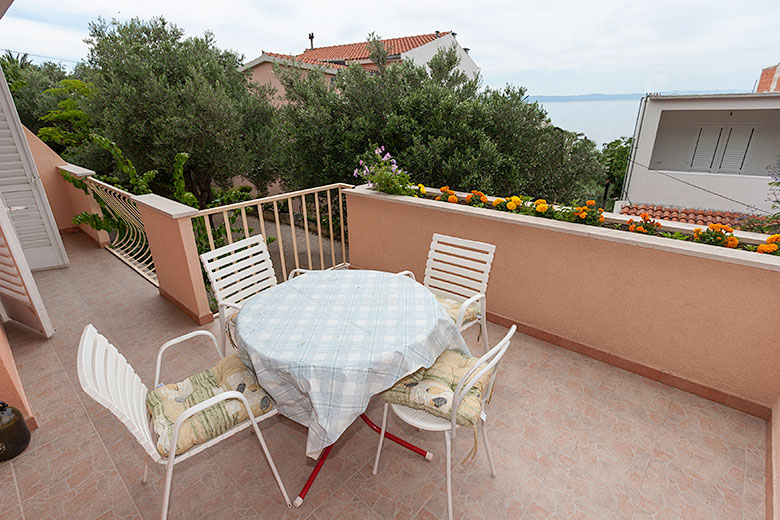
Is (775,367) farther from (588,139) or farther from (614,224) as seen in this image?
(588,139)

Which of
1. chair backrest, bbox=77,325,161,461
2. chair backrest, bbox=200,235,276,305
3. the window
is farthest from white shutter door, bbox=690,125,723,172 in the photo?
chair backrest, bbox=77,325,161,461

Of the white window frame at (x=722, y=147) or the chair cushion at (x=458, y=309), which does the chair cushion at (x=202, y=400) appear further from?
the white window frame at (x=722, y=147)

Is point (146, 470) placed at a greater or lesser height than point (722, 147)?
lesser

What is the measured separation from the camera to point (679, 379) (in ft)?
7.89

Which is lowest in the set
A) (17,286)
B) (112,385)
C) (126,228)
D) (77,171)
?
(126,228)

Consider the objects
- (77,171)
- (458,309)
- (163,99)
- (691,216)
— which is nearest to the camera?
(458,309)

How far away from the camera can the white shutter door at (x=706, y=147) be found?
1096 centimetres

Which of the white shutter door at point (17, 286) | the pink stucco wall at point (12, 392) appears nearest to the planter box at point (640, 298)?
the pink stucco wall at point (12, 392)

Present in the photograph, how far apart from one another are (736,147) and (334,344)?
14812 millimetres

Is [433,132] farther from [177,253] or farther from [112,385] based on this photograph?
[112,385]

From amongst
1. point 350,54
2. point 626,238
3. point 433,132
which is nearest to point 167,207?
point 626,238

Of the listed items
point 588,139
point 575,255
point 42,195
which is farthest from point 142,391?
point 588,139

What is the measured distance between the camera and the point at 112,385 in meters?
1.31

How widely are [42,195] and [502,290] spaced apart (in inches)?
214
